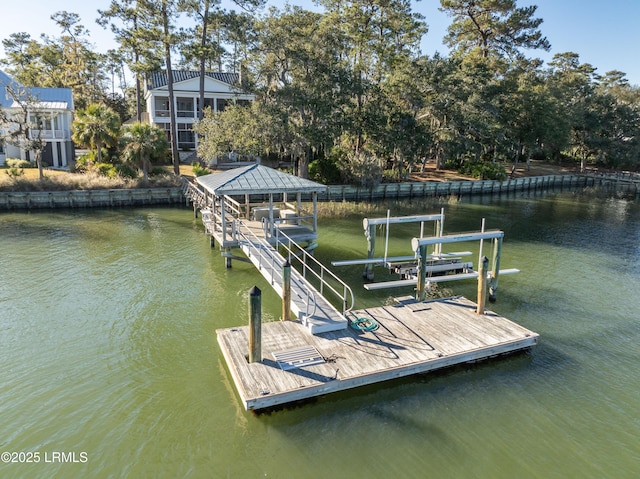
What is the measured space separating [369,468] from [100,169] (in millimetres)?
30099

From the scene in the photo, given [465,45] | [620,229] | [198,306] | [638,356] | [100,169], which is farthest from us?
[465,45]

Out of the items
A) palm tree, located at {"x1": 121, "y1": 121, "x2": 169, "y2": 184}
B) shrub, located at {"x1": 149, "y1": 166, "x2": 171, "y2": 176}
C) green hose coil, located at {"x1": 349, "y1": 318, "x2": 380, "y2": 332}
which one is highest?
palm tree, located at {"x1": 121, "y1": 121, "x2": 169, "y2": 184}

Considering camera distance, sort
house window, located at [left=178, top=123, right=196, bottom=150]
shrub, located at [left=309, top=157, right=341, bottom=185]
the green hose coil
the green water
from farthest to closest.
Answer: house window, located at [left=178, top=123, right=196, bottom=150], shrub, located at [left=309, top=157, right=341, bottom=185], the green hose coil, the green water

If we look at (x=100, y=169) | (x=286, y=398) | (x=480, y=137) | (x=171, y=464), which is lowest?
(x=171, y=464)

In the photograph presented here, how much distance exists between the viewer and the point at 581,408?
8.81 metres

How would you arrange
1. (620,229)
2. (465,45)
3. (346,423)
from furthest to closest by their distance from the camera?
(465,45) → (620,229) → (346,423)

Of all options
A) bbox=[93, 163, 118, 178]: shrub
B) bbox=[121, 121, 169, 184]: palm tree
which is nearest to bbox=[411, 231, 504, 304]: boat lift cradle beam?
bbox=[121, 121, 169, 184]: palm tree

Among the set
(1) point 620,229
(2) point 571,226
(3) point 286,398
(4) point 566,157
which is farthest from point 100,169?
(4) point 566,157

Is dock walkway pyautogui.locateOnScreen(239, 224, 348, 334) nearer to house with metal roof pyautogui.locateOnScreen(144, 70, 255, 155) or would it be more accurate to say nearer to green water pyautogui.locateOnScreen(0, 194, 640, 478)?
green water pyautogui.locateOnScreen(0, 194, 640, 478)

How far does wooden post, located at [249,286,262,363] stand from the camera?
8.56 metres

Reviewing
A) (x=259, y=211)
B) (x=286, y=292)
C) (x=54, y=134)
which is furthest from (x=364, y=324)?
(x=54, y=134)

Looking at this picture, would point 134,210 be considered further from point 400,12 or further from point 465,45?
point 465,45

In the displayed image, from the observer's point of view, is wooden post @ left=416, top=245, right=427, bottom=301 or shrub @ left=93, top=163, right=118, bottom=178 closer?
wooden post @ left=416, top=245, right=427, bottom=301

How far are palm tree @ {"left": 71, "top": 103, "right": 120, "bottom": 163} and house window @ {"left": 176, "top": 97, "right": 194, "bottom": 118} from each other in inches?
458
